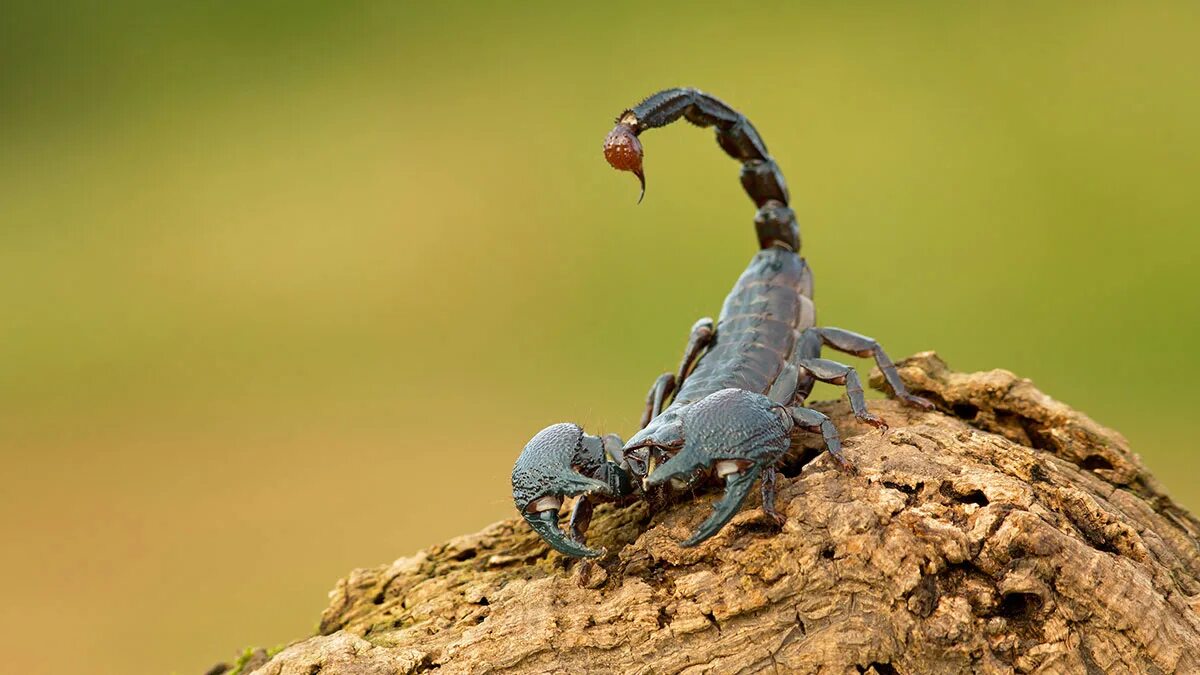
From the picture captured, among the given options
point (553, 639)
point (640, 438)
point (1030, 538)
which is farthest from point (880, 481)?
point (553, 639)

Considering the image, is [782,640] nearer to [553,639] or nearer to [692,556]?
[692,556]

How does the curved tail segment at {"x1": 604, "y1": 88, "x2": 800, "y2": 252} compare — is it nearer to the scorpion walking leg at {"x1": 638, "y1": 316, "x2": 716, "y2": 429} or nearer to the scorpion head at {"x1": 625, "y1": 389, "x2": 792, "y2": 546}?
the scorpion walking leg at {"x1": 638, "y1": 316, "x2": 716, "y2": 429}

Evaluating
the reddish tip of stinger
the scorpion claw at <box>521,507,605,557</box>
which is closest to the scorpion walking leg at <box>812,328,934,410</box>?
the reddish tip of stinger

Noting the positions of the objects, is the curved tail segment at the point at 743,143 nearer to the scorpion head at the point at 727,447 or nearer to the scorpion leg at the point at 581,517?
the scorpion head at the point at 727,447

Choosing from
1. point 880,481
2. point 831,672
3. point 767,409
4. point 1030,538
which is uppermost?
point 767,409

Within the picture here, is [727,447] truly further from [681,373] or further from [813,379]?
[681,373]

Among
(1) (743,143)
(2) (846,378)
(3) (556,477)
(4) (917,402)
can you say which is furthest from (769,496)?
(1) (743,143)
